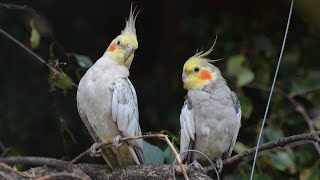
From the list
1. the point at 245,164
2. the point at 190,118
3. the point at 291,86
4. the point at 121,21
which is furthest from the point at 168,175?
the point at 121,21

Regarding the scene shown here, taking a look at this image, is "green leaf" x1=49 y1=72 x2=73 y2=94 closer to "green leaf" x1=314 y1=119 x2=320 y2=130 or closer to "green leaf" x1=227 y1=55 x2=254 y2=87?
"green leaf" x1=227 y1=55 x2=254 y2=87

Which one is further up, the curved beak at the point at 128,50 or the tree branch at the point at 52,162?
the curved beak at the point at 128,50

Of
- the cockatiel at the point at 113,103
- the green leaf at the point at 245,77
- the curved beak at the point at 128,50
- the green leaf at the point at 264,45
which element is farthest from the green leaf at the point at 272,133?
the curved beak at the point at 128,50

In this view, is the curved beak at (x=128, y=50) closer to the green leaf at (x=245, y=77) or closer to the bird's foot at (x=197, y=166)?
the bird's foot at (x=197, y=166)

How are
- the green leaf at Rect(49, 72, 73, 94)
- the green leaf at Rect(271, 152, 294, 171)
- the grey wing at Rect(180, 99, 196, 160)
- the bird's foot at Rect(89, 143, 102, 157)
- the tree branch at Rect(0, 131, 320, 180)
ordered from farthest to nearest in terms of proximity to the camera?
the green leaf at Rect(271, 152, 294, 171)
the green leaf at Rect(49, 72, 73, 94)
the grey wing at Rect(180, 99, 196, 160)
the bird's foot at Rect(89, 143, 102, 157)
the tree branch at Rect(0, 131, 320, 180)

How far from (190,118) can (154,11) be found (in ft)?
5.59

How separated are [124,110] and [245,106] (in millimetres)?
997

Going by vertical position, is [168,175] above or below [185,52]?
below

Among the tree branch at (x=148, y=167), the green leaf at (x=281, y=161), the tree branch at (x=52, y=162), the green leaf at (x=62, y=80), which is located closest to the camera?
the tree branch at (x=148, y=167)

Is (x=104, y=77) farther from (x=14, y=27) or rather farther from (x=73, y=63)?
(x=14, y=27)

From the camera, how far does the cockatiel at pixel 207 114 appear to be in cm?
228

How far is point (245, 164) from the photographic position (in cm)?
289

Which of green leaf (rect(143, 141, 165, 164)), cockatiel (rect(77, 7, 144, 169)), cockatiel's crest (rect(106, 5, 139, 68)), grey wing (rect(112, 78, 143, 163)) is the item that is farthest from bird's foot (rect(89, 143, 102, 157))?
cockatiel's crest (rect(106, 5, 139, 68))

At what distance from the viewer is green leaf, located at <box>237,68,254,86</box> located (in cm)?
303
